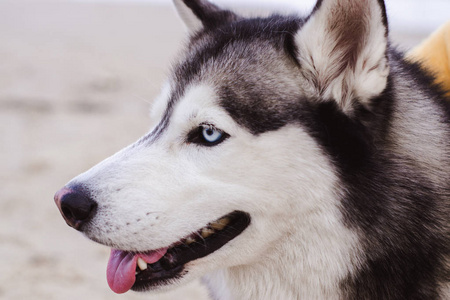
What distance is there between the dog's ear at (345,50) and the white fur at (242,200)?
24cm

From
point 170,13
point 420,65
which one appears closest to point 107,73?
point 420,65

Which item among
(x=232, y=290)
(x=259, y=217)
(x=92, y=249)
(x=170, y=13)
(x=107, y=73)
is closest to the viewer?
(x=259, y=217)

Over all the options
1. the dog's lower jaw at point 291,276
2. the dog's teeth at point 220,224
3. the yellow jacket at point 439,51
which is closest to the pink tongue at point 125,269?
the dog's teeth at point 220,224

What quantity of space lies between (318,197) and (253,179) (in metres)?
0.27

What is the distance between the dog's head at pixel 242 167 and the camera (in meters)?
2.11

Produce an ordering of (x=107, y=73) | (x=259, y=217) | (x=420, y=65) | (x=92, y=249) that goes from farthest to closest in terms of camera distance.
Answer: (x=107, y=73), (x=92, y=249), (x=420, y=65), (x=259, y=217)

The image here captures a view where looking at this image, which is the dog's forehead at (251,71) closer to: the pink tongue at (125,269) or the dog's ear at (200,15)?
the dog's ear at (200,15)

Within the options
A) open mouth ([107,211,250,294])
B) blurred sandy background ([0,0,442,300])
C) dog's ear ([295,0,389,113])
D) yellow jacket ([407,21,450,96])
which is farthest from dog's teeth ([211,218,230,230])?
yellow jacket ([407,21,450,96])

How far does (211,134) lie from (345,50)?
2.08 feet

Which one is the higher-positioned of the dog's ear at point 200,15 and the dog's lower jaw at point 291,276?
the dog's ear at point 200,15

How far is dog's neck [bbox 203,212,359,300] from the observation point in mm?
2143

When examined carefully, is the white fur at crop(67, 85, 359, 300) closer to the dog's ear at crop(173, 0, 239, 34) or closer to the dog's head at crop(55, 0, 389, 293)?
the dog's head at crop(55, 0, 389, 293)

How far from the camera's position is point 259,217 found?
2156 mm

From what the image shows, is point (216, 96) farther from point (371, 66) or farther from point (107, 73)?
point (107, 73)
